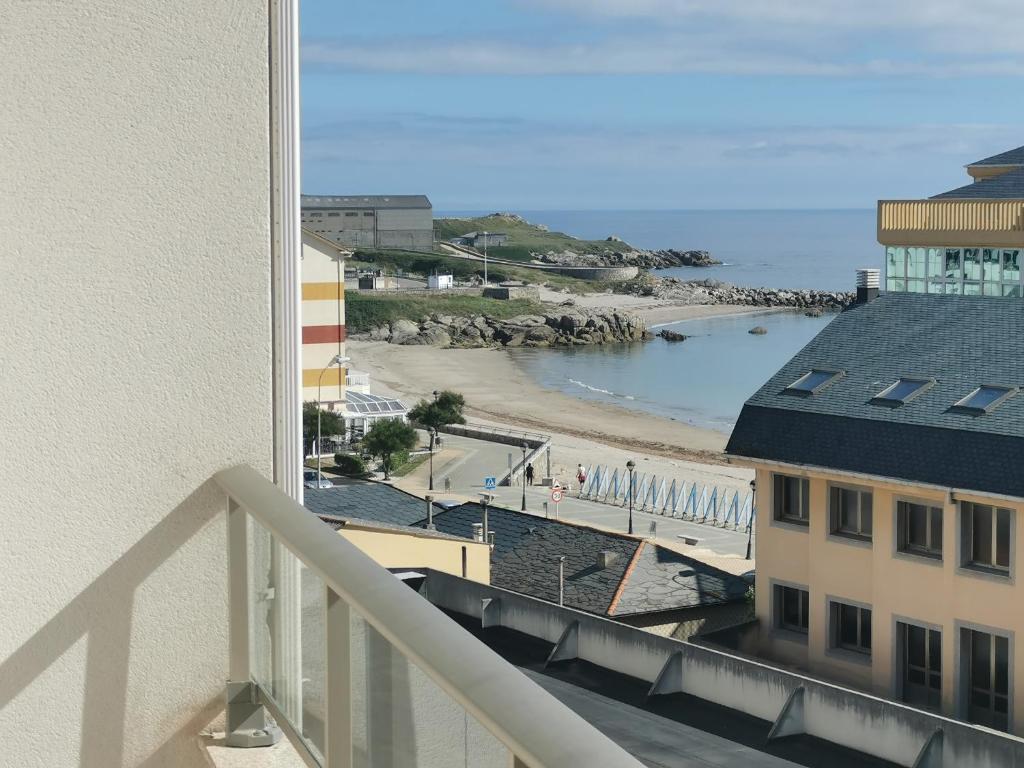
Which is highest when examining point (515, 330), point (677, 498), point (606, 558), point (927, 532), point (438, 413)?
point (515, 330)

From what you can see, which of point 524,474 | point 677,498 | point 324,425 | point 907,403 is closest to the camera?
point 907,403

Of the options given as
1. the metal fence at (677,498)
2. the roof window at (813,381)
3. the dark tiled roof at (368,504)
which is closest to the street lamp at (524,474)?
the metal fence at (677,498)

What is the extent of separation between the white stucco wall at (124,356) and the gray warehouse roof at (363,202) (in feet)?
463

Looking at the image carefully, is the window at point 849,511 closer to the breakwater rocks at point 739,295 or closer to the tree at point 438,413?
the tree at point 438,413

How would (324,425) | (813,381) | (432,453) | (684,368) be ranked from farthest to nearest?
1. (684,368)
2. (324,425)
3. (432,453)
4. (813,381)

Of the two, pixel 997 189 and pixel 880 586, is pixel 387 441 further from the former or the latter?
pixel 880 586

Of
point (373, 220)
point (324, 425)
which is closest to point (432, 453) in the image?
point (324, 425)

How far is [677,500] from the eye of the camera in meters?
42.2

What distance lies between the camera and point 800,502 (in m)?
22.2

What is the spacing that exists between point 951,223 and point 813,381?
23.4 feet

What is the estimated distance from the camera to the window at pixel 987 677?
1908cm

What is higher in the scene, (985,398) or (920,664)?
(985,398)

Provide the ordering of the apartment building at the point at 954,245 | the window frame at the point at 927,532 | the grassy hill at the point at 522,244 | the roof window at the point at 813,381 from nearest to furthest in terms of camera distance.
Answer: the window frame at the point at 927,532
the roof window at the point at 813,381
the apartment building at the point at 954,245
the grassy hill at the point at 522,244

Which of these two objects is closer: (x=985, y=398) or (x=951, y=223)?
(x=985, y=398)
